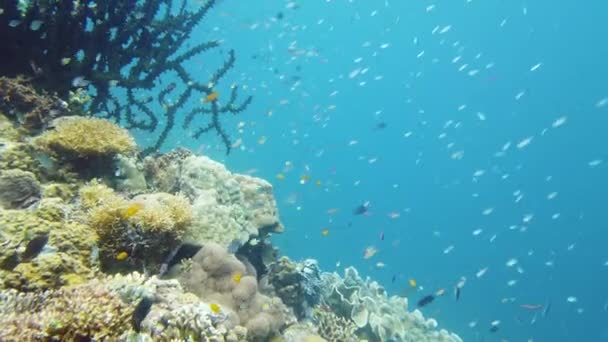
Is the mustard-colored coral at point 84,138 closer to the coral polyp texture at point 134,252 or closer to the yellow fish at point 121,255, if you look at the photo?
the coral polyp texture at point 134,252

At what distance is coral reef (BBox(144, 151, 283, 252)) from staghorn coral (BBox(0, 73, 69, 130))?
66.1 inches

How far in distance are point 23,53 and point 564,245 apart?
337 feet

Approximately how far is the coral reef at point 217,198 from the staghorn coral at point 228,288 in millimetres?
354

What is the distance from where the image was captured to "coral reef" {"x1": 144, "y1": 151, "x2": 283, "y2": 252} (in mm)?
6114

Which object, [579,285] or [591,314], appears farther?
[579,285]

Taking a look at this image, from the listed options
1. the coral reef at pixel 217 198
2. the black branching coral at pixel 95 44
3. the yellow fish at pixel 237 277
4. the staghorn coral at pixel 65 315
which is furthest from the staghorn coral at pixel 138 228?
the black branching coral at pixel 95 44

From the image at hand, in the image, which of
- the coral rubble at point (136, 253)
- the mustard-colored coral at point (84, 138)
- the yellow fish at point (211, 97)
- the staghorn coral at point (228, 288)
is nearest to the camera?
the coral rubble at point (136, 253)

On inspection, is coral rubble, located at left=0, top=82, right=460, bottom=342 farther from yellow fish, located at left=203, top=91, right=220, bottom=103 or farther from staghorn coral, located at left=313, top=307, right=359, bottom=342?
yellow fish, located at left=203, top=91, right=220, bottom=103

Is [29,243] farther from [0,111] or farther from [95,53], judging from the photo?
[95,53]

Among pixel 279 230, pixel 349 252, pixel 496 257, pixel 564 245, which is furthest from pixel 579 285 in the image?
pixel 279 230

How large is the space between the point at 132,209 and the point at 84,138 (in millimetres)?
2139

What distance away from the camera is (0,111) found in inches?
266

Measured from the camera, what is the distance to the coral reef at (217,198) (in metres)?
6.11

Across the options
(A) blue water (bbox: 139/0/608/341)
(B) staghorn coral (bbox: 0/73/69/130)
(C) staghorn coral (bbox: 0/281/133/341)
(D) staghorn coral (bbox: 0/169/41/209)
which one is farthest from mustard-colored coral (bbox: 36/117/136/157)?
(A) blue water (bbox: 139/0/608/341)
